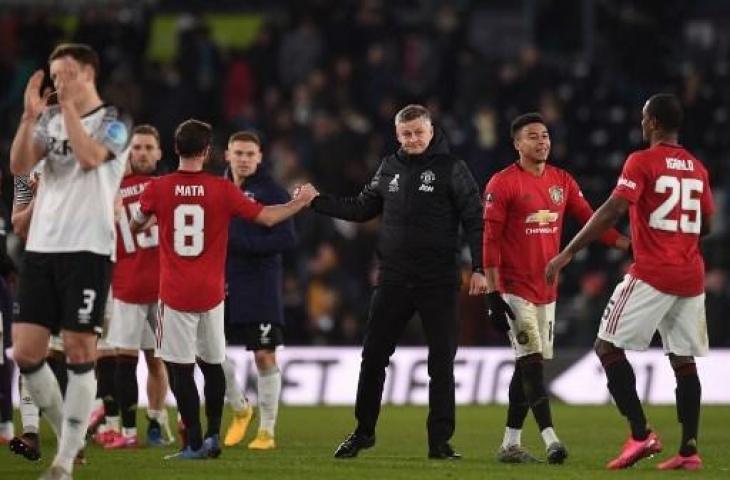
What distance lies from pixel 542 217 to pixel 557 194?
→ 0.21 metres

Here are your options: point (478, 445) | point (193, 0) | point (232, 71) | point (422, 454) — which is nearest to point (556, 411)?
point (478, 445)

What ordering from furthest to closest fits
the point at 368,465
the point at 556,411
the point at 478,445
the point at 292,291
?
the point at 292,291 < the point at 556,411 < the point at 478,445 < the point at 368,465

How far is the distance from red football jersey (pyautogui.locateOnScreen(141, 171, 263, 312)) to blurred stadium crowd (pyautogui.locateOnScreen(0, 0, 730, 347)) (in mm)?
9673

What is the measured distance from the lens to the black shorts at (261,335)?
13.9 metres

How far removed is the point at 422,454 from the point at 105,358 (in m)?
2.90

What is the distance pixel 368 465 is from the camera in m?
11.8

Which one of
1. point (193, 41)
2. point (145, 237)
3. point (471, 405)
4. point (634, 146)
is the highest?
point (193, 41)

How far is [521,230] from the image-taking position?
1228 cm

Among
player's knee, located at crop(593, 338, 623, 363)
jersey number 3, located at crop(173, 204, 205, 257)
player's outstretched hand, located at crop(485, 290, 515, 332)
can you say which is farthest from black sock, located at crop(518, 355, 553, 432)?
jersey number 3, located at crop(173, 204, 205, 257)

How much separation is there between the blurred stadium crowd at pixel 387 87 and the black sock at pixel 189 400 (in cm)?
958

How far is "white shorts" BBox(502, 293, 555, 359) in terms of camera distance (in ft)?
39.9

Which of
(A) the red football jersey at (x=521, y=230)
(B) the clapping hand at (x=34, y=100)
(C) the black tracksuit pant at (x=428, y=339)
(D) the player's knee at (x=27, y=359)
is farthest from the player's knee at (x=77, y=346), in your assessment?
(A) the red football jersey at (x=521, y=230)

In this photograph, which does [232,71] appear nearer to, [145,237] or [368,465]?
[145,237]

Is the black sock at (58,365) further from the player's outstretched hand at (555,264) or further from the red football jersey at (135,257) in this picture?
the player's outstretched hand at (555,264)
